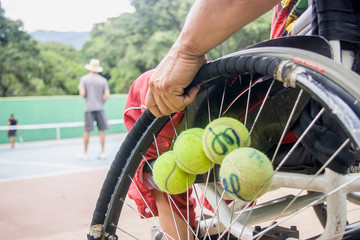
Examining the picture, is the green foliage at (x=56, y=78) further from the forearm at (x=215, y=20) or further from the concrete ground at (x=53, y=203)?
the forearm at (x=215, y=20)

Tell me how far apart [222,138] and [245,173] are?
0.14m

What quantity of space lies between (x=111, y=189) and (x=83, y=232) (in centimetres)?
190

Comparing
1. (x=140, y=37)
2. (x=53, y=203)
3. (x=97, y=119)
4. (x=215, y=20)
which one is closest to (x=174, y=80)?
(x=215, y=20)

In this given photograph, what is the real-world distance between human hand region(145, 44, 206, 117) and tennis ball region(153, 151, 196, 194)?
16 cm

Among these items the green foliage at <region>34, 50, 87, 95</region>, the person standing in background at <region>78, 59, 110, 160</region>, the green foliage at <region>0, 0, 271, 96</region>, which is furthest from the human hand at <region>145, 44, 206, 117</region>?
the green foliage at <region>34, 50, 87, 95</region>

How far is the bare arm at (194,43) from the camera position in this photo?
965 millimetres

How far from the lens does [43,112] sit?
16.0m

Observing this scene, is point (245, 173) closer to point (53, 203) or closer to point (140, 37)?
point (53, 203)

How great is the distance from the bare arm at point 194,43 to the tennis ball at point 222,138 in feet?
0.61

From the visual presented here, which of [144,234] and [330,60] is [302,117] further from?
[144,234]

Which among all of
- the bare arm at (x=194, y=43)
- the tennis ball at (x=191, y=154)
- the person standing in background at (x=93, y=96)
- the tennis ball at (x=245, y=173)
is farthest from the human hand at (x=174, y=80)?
the person standing in background at (x=93, y=96)

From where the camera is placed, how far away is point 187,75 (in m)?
1.14

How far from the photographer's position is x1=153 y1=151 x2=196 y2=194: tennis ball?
3.89ft

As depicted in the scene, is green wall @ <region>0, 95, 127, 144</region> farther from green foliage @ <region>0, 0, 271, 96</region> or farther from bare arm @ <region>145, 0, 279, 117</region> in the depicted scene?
bare arm @ <region>145, 0, 279, 117</region>
